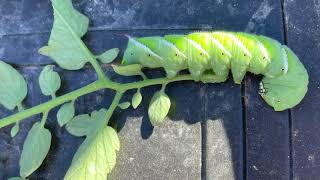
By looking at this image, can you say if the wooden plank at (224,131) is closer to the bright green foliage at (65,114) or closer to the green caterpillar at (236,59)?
the green caterpillar at (236,59)

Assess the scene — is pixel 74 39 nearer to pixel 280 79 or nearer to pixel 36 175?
pixel 36 175

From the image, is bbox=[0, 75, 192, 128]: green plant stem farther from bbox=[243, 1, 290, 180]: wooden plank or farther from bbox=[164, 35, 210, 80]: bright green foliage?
bbox=[243, 1, 290, 180]: wooden plank

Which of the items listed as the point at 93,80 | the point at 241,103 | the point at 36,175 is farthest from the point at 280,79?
the point at 36,175

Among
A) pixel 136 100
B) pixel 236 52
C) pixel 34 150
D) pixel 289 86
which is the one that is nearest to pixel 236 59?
pixel 236 52

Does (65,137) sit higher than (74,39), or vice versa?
(74,39)

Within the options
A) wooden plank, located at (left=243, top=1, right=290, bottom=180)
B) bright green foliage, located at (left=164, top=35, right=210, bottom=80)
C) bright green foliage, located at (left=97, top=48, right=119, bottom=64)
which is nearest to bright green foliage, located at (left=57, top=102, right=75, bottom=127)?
bright green foliage, located at (left=97, top=48, right=119, bottom=64)

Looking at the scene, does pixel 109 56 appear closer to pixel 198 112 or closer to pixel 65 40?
pixel 65 40
